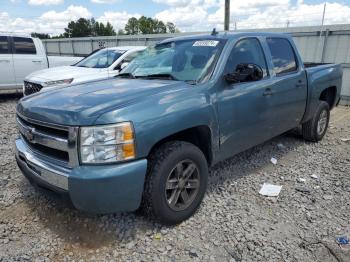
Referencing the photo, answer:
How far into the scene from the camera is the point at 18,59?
31.6ft

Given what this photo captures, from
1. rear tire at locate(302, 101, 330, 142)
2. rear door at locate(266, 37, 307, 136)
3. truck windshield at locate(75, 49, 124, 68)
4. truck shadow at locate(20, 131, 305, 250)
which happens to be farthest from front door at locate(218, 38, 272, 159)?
truck windshield at locate(75, 49, 124, 68)

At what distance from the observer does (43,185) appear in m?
2.80

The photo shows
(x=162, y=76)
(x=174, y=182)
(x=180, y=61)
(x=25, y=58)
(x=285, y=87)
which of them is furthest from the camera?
(x=25, y=58)

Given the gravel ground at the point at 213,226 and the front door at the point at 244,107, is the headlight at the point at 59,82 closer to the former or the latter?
the gravel ground at the point at 213,226

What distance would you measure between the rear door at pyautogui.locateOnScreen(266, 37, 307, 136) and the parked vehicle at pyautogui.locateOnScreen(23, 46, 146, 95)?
148 inches

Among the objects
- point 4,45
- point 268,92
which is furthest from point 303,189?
point 4,45

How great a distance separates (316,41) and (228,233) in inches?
336

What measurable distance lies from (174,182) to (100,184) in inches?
31.4

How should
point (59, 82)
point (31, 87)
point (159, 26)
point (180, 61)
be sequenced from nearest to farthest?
1. point (180, 61)
2. point (59, 82)
3. point (31, 87)
4. point (159, 26)

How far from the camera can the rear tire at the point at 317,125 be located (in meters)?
5.50

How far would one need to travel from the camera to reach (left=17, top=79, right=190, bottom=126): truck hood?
8.52 ft

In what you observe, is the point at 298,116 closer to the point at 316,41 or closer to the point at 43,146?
the point at 43,146

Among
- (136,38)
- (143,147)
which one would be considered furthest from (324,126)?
(136,38)

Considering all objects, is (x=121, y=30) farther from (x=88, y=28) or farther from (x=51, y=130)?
(x=51, y=130)
